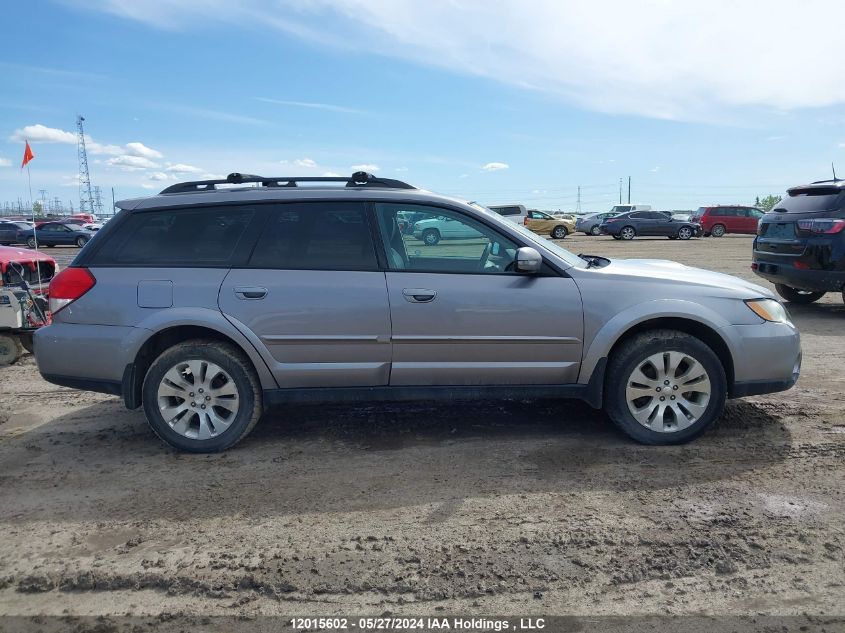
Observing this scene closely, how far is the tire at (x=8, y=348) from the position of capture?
6965mm

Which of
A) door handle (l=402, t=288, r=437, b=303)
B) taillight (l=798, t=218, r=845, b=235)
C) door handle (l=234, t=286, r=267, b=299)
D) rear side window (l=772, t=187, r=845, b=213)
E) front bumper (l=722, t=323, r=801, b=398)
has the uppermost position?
rear side window (l=772, t=187, r=845, b=213)

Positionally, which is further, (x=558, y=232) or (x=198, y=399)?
(x=558, y=232)

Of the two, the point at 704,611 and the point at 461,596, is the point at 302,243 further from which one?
the point at 704,611

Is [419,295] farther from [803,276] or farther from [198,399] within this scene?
[803,276]

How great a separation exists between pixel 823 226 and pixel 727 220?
29.8m

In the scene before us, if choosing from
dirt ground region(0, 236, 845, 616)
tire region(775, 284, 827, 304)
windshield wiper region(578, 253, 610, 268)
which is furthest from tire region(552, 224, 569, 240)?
windshield wiper region(578, 253, 610, 268)

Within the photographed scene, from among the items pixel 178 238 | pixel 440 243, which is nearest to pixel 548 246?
pixel 440 243

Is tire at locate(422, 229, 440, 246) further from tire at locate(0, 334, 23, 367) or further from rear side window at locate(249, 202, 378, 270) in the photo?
tire at locate(0, 334, 23, 367)

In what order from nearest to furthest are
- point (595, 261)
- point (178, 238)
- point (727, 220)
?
point (178, 238) < point (595, 261) < point (727, 220)

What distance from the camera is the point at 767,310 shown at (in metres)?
4.46

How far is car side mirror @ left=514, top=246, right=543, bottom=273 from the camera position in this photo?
13.9 feet

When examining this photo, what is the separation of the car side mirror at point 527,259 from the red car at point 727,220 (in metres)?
34.8

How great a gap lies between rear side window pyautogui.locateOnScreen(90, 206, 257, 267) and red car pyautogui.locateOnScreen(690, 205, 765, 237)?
35468 millimetres

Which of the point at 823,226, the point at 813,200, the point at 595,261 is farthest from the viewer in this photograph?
the point at 813,200
